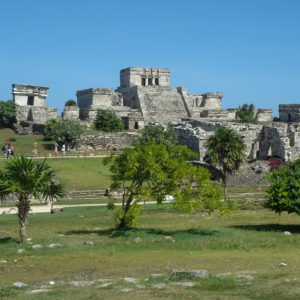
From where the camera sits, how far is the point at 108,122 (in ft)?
205

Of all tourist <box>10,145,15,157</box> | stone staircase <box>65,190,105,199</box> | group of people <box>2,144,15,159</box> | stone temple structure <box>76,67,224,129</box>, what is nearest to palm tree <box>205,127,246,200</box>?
stone staircase <box>65,190,105,199</box>

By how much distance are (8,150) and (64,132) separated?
25.3 feet

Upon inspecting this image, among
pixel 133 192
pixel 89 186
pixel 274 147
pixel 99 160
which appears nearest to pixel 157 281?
pixel 133 192

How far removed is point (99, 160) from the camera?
1957 inches

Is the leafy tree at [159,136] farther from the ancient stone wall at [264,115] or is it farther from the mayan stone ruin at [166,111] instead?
the ancient stone wall at [264,115]

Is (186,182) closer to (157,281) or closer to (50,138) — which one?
(157,281)

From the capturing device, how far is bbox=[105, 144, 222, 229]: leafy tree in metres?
23.4

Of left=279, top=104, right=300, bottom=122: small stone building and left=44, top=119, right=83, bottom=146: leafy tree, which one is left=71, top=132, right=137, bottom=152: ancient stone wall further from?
left=279, top=104, right=300, bottom=122: small stone building

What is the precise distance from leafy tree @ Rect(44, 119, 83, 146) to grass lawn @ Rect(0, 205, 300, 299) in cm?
2528

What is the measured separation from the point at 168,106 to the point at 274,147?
19.4 m

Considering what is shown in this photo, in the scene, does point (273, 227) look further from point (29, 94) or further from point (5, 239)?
point (29, 94)

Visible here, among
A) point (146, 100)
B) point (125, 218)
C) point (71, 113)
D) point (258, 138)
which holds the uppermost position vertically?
point (146, 100)

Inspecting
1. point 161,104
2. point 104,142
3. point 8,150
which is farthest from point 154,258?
point 161,104

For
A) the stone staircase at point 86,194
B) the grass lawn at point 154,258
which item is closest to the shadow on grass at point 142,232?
the grass lawn at point 154,258
